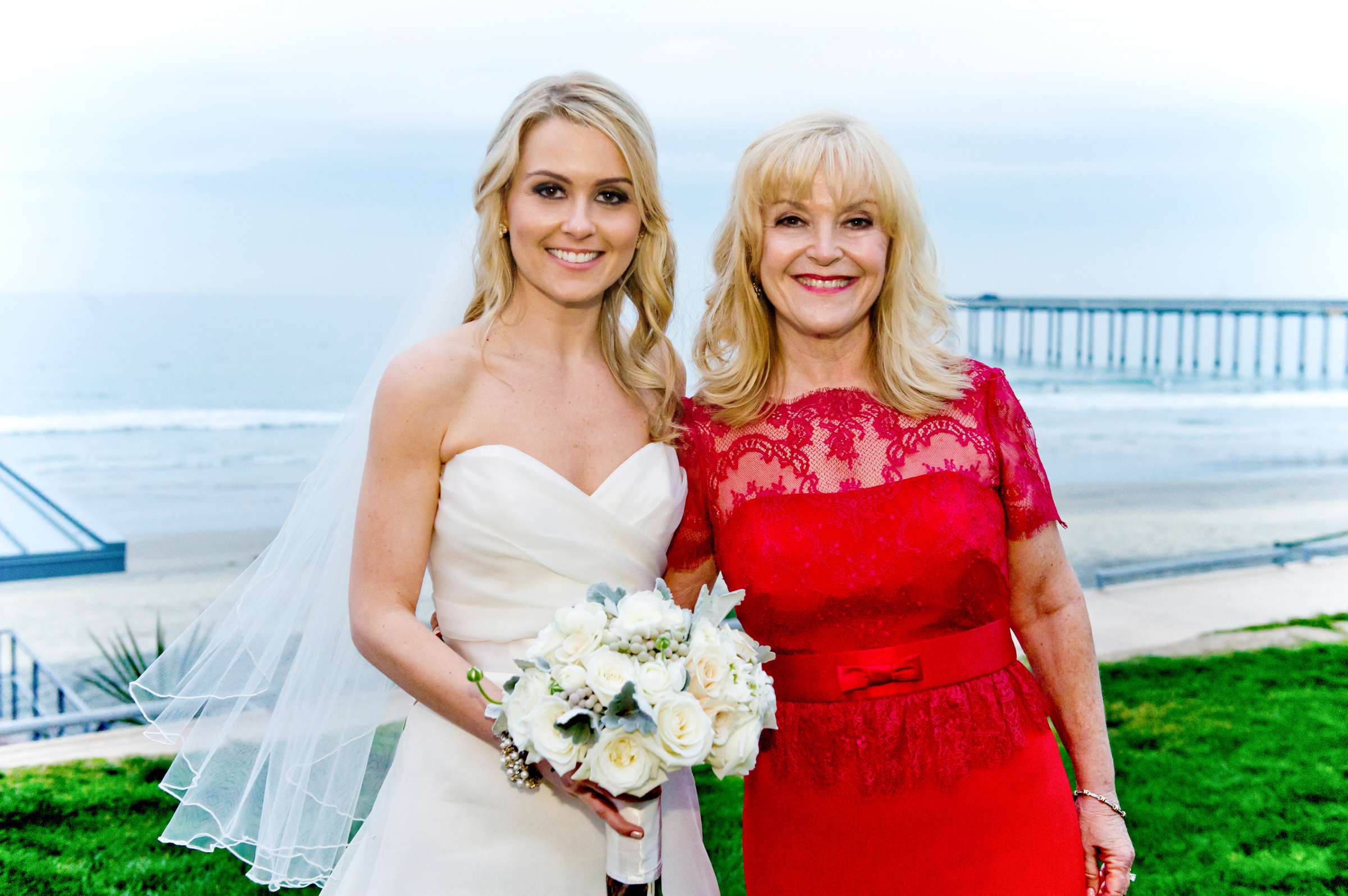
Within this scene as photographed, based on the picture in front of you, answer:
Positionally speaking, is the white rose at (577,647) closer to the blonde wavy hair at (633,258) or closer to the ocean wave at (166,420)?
the blonde wavy hair at (633,258)

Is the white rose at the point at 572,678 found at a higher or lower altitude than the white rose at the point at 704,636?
lower

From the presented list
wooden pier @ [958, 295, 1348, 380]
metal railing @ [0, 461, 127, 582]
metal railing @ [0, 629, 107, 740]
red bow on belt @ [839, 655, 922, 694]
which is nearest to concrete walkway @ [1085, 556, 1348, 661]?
red bow on belt @ [839, 655, 922, 694]

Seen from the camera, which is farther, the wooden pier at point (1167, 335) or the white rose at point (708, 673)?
the wooden pier at point (1167, 335)

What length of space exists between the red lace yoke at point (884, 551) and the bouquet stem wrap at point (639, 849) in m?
0.46

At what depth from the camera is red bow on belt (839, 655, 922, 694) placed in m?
2.73

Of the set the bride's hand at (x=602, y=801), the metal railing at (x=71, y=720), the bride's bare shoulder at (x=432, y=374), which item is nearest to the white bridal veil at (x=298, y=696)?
the bride's bare shoulder at (x=432, y=374)

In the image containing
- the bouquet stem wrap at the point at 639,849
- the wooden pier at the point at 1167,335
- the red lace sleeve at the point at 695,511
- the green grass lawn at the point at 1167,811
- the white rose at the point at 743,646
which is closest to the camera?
the white rose at the point at 743,646

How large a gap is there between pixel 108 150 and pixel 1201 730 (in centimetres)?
4877

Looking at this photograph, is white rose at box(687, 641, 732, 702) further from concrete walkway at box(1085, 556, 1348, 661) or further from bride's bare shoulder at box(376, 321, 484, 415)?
concrete walkway at box(1085, 556, 1348, 661)

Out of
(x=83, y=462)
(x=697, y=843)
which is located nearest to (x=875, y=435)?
(x=697, y=843)

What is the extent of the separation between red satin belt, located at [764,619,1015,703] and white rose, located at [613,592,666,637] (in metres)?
0.68

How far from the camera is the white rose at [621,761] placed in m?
2.14

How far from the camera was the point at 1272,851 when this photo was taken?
5.46 m

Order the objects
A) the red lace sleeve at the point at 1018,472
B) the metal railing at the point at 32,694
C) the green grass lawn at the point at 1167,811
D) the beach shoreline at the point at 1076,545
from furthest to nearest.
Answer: the beach shoreline at the point at 1076,545 < the metal railing at the point at 32,694 < the green grass lawn at the point at 1167,811 < the red lace sleeve at the point at 1018,472
